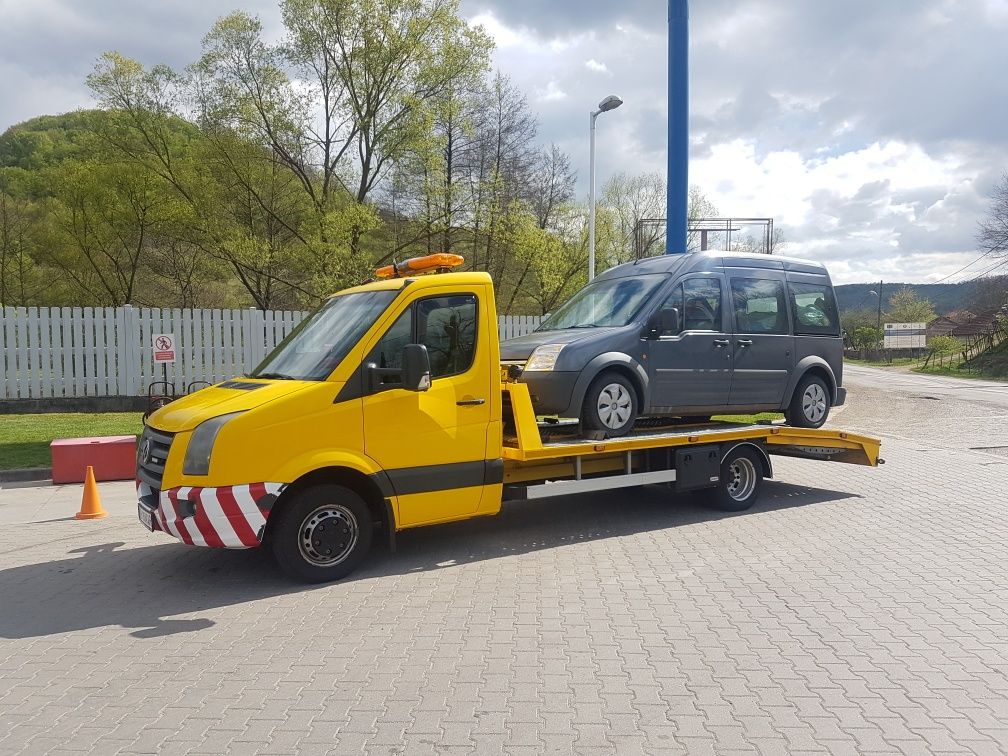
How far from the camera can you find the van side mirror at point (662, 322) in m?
7.64

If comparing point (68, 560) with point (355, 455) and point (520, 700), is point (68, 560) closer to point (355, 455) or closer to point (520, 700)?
point (355, 455)

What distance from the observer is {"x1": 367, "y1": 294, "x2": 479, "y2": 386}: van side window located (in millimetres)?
6031

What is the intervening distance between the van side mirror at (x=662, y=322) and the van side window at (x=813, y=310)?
2.17 meters

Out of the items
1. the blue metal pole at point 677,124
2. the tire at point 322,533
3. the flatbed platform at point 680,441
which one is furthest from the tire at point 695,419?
the blue metal pole at point 677,124

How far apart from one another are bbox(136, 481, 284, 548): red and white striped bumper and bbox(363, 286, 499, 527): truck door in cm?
88

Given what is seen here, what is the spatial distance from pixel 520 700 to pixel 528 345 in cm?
414

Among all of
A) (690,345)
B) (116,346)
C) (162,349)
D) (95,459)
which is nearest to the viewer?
(690,345)

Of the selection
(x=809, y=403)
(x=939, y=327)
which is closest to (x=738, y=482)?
(x=809, y=403)

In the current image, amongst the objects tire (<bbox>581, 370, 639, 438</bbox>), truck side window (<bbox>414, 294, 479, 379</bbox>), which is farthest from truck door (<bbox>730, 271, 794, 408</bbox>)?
truck side window (<bbox>414, 294, 479, 379</bbox>)

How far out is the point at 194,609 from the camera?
5383 mm

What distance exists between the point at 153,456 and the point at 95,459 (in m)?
5.80

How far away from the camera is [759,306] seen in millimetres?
8750

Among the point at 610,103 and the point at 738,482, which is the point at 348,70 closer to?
the point at 610,103

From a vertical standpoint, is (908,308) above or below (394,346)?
above
